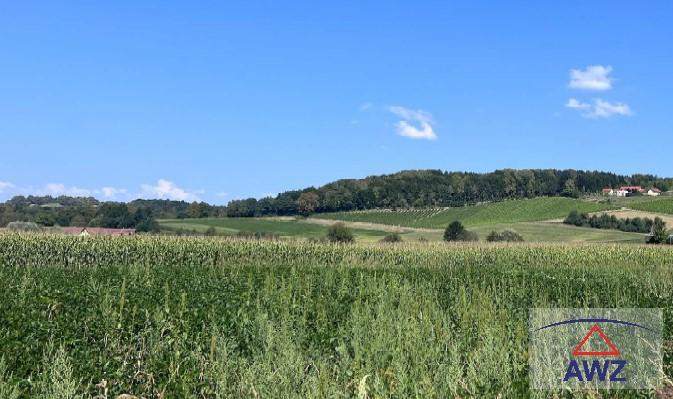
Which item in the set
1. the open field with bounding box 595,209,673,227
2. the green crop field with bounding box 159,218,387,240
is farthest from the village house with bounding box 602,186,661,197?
the green crop field with bounding box 159,218,387,240

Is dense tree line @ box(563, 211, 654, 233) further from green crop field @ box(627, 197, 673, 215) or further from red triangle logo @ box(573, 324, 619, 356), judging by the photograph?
red triangle logo @ box(573, 324, 619, 356)

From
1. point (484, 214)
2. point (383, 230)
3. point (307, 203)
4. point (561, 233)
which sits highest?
point (307, 203)

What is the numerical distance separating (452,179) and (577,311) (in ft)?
411

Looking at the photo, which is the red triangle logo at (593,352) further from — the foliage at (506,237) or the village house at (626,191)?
the village house at (626,191)

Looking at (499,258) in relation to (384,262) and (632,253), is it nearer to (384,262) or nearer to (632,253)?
(384,262)

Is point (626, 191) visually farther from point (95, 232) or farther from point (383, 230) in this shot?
point (95, 232)

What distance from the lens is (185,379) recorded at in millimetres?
6105

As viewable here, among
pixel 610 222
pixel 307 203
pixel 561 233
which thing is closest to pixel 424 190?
pixel 307 203

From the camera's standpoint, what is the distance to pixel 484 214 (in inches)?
4045

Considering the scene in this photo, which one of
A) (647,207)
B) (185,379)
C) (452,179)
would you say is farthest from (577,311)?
(452,179)

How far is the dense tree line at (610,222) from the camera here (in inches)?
3199

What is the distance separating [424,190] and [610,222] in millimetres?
45513

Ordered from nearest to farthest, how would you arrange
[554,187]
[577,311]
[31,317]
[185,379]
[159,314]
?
[185,379]
[159,314]
[31,317]
[577,311]
[554,187]

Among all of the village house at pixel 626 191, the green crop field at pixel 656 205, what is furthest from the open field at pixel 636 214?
the village house at pixel 626 191
